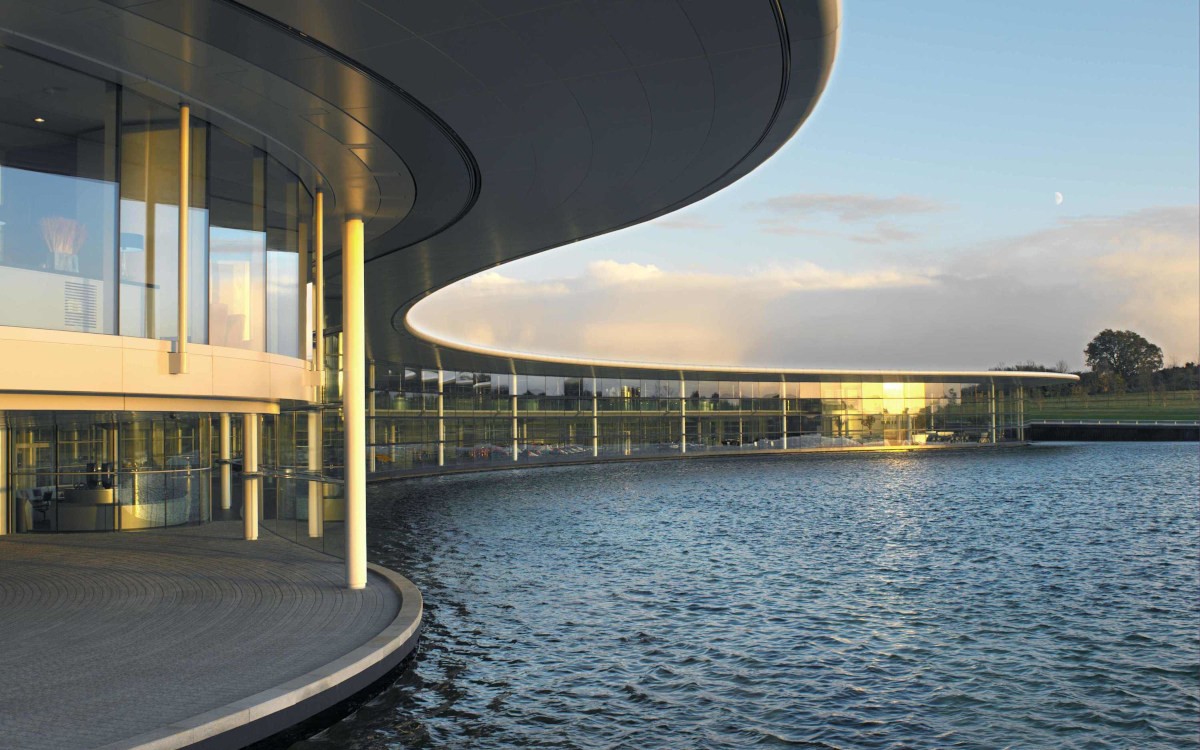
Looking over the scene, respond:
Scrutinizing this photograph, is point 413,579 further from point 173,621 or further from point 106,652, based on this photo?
point 106,652

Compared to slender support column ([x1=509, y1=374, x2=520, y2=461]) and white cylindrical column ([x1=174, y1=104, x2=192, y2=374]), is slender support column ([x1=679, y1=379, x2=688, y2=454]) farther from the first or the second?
white cylindrical column ([x1=174, y1=104, x2=192, y2=374])

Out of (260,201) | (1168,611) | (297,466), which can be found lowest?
(1168,611)

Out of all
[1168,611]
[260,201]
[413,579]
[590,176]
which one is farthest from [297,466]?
[1168,611]

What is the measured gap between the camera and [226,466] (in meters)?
24.8

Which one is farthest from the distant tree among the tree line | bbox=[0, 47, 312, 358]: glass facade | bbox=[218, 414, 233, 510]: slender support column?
bbox=[0, 47, 312, 358]: glass facade

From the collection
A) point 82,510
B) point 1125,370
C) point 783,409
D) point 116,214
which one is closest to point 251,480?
point 82,510

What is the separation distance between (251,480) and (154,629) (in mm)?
8078

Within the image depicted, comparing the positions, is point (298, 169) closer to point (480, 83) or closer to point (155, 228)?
point (155, 228)

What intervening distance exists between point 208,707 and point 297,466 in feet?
42.6

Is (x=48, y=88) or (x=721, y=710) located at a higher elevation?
(x=48, y=88)

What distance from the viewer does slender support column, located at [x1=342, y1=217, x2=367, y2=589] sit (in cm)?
1432

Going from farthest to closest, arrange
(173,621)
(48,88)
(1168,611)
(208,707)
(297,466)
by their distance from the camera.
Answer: (297,466)
(1168,611)
(173,621)
(48,88)
(208,707)

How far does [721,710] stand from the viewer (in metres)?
10.4

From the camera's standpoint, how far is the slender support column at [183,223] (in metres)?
10.7
